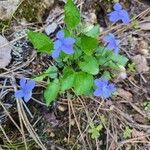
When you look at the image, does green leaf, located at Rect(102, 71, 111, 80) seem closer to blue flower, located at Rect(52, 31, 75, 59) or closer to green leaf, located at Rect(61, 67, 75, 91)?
green leaf, located at Rect(61, 67, 75, 91)

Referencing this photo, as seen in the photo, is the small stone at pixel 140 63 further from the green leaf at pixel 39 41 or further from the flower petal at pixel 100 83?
the green leaf at pixel 39 41

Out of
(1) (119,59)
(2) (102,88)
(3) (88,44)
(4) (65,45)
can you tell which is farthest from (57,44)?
(1) (119,59)

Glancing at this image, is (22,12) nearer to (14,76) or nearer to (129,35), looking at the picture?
(14,76)

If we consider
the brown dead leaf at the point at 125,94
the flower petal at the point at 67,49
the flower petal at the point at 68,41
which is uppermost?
the flower petal at the point at 68,41

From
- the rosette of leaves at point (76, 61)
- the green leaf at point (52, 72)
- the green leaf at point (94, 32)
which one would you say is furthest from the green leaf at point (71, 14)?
the green leaf at point (52, 72)

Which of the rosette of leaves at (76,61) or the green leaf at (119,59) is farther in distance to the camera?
the green leaf at (119,59)

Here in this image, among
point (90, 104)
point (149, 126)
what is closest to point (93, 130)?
point (90, 104)

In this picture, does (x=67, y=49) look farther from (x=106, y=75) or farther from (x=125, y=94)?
(x=125, y=94)

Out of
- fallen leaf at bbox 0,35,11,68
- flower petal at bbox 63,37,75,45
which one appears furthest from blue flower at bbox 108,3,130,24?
fallen leaf at bbox 0,35,11,68
